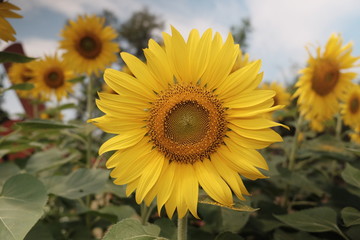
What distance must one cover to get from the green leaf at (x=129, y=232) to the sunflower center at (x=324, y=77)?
2.27m

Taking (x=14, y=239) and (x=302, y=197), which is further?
(x=302, y=197)

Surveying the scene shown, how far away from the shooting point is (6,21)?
1.70 m

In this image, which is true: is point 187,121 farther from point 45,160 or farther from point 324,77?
point 324,77

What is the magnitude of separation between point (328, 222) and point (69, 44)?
10.5ft

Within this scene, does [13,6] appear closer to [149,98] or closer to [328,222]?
[149,98]

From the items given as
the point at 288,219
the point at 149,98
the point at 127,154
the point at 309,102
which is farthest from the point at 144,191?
the point at 309,102

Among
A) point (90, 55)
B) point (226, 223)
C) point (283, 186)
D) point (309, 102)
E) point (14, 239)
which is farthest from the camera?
point (90, 55)

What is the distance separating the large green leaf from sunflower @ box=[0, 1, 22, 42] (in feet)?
5.28

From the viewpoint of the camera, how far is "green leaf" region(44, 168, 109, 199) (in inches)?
73.0

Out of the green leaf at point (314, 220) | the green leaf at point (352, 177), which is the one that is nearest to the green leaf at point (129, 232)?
the green leaf at point (314, 220)

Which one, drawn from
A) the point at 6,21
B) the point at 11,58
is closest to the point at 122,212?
the point at 11,58

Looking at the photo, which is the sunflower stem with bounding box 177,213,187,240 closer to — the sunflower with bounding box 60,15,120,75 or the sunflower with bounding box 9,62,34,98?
the sunflower with bounding box 60,15,120,75

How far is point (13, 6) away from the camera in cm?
169

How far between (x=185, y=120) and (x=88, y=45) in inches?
110
